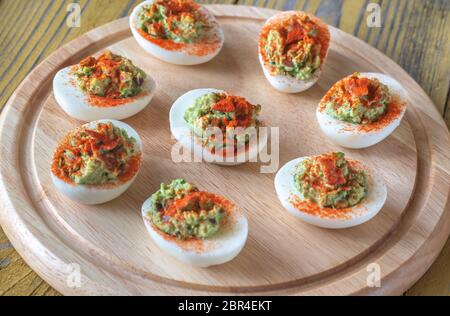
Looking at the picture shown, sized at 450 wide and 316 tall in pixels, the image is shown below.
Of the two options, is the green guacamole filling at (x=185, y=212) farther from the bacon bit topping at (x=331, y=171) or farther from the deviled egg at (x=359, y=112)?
the deviled egg at (x=359, y=112)

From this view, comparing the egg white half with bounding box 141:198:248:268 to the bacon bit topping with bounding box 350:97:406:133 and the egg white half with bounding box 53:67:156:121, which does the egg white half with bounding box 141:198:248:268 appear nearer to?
the egg white half with bounding box 53:67:156:121

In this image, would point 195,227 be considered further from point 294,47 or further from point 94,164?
point 294,47

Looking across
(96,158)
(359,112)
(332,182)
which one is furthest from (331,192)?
(96,158)

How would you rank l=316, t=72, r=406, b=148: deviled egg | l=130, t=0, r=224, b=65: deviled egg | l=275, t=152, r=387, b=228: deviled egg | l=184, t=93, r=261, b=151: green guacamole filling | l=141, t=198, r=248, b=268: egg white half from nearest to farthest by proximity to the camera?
l=141, t=198, r=248, b=268: egg white half < l=275, t=152, r=387, b=228: deviled egg < l=184, t=93, r=261, b=151: green guacamole filling < l=316, t=72, r=406, b=148: deviled egg < l=130, t=0, r=224, b=65: deviled egg

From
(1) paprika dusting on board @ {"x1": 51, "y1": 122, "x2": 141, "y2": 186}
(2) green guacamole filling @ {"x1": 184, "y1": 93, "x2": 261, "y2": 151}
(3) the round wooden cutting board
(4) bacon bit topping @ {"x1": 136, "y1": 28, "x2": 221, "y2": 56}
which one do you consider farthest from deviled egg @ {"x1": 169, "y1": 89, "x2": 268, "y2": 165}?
(4) bacon bit topping @ {"x1": 136, "y1": 28, "x2": 221, "y2": 56}

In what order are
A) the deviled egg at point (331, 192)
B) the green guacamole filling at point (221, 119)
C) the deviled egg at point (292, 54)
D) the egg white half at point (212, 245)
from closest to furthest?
the egg white half at point (212, 245), the deviled egg at point (331, 192), the green guacamole filling at point (221, 119), the deviled egg at point (292, 54)

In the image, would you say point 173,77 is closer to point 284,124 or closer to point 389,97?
point 284,124

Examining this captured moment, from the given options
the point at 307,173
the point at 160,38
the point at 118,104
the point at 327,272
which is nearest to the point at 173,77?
the point at 160,38

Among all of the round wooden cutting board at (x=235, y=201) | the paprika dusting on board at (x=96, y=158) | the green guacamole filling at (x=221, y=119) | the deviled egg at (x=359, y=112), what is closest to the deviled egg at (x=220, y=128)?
the green guacamole filling at (x=221, y=119)

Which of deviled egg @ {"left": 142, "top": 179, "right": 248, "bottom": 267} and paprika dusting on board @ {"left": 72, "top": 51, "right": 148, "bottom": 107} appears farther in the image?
paprika dusting on board @ {"left": 72, "top": 51, "right": 148, "bottom": 107}
